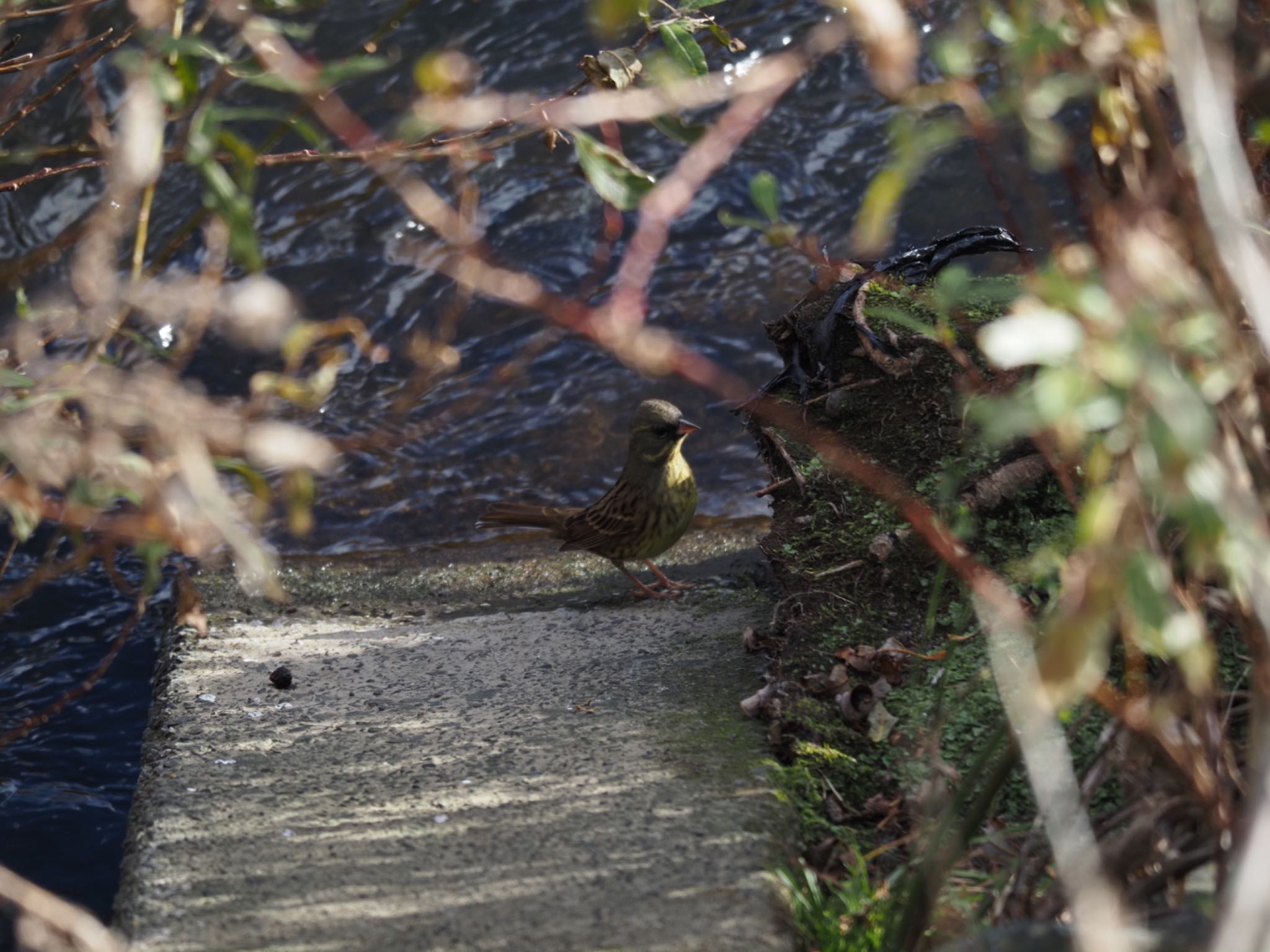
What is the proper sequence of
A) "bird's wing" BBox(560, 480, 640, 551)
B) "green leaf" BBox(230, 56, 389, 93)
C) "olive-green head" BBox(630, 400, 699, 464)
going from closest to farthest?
"green leaf" BBox(230, 56, 389, 93) → "bird's wing" BBox(560, 480, 640, 551) → "olive-green head" BBox(630, 400, 699, 464)

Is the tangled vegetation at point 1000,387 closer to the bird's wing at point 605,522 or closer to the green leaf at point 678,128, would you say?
the green leaf at point 678,128

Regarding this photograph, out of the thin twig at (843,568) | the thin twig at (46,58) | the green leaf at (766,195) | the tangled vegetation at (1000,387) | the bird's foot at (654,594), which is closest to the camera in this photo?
the tangled vegetation at (1000,387)

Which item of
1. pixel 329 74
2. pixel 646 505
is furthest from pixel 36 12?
pixel 646 505

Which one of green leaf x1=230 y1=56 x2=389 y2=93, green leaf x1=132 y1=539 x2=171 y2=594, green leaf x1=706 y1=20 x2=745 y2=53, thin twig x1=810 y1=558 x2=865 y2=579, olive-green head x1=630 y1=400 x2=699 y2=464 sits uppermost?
green leaf x1=706 y1=20 x2=745 y2=53

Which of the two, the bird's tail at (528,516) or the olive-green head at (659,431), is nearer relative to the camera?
the olive-green head at (659,431)

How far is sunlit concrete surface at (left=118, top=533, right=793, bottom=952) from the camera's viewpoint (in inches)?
103

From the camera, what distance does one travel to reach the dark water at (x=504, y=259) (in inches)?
262

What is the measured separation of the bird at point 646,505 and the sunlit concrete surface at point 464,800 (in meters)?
0.97

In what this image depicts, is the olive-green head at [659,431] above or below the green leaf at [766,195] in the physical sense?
below

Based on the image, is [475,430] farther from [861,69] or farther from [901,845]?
[901,845]

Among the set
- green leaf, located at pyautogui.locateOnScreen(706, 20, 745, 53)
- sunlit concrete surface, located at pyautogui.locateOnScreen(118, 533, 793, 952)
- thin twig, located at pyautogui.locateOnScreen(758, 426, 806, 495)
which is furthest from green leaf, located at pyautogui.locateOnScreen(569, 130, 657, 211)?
thin twig, located at pyautogui.locateOnScreen(758, 426, 806, 495)

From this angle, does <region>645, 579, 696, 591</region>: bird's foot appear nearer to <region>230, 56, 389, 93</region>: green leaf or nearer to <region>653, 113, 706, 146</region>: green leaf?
<region>653, 113, 706, 146</region>: green leaf

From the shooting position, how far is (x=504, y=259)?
7777 millimetres

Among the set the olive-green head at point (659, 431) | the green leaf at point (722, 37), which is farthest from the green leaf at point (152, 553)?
the olive-green head at point (659, 431)
